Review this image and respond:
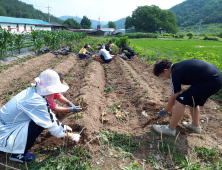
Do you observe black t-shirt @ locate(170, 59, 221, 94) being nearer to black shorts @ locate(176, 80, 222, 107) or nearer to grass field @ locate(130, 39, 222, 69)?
black shorts @ locate(176, 80, 222, 107)

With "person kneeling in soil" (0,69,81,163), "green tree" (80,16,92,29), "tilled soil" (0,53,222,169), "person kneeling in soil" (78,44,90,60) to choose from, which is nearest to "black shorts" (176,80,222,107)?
"tilled soil" (0,53,222,169)

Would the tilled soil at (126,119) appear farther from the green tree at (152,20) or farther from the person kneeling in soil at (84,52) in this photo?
the green tree at (152,20)

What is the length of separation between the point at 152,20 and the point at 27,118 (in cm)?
7734

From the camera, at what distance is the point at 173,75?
2.49 meters

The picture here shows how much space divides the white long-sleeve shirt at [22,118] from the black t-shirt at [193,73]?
1971 millimetres

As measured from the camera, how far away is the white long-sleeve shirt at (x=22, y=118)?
194 cm

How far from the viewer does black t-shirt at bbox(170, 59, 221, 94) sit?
2.33m

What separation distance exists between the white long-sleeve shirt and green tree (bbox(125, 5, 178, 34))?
75.6 metres

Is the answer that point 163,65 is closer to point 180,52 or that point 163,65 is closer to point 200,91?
point 200,91

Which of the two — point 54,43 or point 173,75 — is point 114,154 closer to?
point 173,75

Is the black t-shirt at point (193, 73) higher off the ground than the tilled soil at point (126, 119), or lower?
higher

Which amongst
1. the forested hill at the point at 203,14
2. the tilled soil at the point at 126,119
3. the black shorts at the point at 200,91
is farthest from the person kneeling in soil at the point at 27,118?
the forested hill at the point at 203,14

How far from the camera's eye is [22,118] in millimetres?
2037

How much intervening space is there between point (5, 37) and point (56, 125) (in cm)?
908
